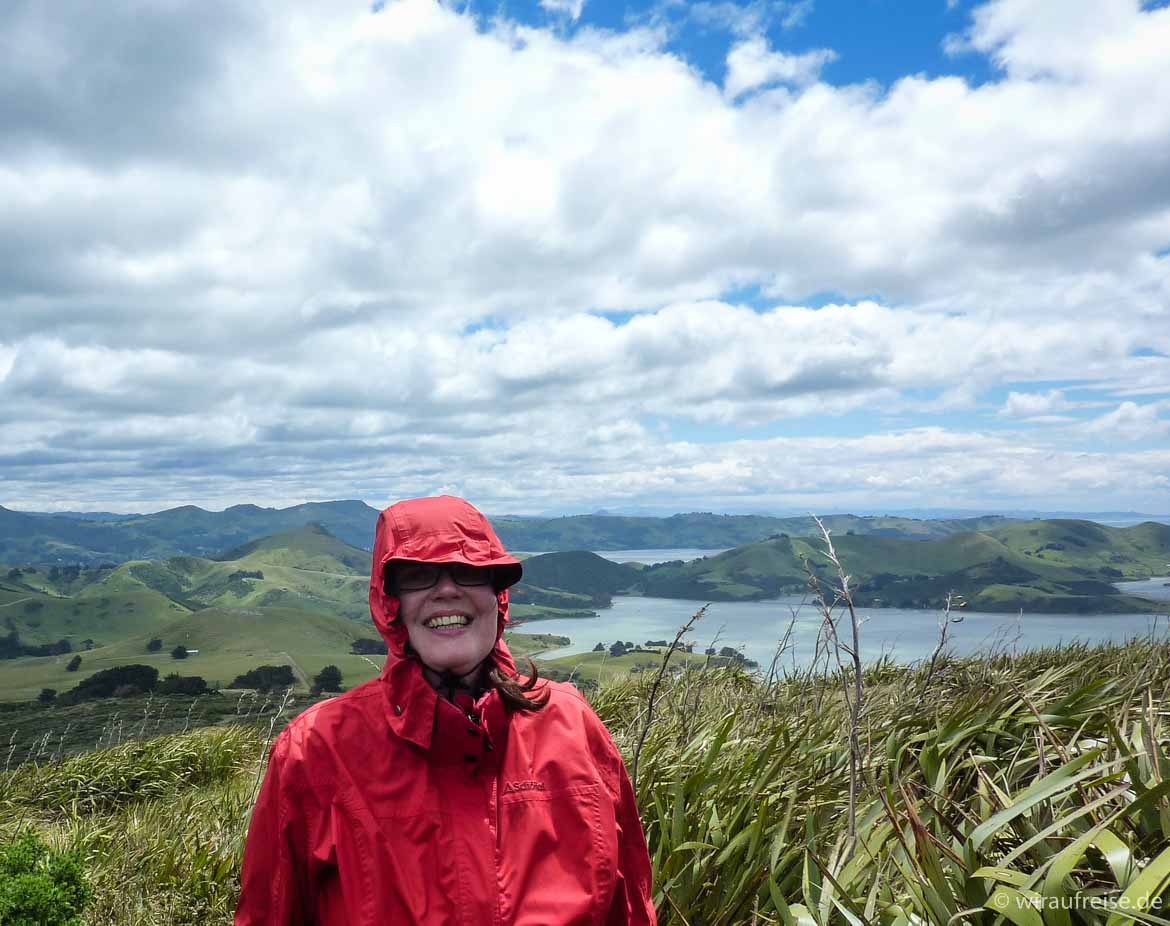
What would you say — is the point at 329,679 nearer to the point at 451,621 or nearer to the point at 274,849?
the point at 274,849

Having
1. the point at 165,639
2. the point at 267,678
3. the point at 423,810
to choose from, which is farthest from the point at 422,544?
the point at 165,639

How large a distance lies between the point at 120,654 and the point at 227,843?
530 ft

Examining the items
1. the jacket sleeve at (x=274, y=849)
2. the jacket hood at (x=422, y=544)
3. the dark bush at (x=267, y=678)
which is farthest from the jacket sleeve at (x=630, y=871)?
the dark bush at (x=267, y=678)

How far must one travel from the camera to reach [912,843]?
3.00 meters

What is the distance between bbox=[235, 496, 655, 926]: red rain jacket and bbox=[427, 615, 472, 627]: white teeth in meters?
0.12

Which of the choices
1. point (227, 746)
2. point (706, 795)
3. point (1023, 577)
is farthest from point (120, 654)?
point (1023, 577)

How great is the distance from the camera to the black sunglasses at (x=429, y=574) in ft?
7.00

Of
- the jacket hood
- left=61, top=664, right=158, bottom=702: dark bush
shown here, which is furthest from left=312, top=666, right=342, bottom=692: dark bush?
the jacket hood

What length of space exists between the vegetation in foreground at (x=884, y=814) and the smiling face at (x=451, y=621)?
1.43m

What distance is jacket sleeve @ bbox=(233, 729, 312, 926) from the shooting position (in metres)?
1.93

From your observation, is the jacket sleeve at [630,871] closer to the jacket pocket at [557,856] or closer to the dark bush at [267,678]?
the jacket pocket at [557,856]

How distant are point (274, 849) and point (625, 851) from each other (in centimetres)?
105

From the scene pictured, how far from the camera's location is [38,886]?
13.8 feet

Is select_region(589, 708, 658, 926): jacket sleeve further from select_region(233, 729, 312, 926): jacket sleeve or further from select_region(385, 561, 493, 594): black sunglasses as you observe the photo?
select_region(233, 729, 312, 926): jacket sleeve
